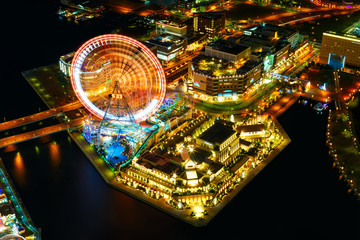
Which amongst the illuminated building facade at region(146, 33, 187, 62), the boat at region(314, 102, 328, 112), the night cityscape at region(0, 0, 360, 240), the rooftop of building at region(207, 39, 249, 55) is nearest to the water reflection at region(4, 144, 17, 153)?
the night cityscape at region(0, 0, 360, 240)

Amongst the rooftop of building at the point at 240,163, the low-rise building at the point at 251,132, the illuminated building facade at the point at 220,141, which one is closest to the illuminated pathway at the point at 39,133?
the illuminated building facade at the point at 220,141

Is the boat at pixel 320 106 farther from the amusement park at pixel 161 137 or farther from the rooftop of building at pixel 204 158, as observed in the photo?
the rooftop of building at pixel 204 158

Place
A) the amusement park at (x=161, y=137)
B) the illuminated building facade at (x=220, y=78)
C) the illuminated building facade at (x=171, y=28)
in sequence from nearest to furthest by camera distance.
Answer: the amusement park at (x=161, y=137), the illuminated building facade at (x=220, y=78), the illuminated building facade at (x=171, y=28)

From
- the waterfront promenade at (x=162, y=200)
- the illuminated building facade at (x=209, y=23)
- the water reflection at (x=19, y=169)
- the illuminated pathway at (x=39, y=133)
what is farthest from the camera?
the illuminated building facade at (x=209, y=23)

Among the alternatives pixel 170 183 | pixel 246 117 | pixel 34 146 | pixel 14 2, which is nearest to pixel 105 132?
pixel 34 146

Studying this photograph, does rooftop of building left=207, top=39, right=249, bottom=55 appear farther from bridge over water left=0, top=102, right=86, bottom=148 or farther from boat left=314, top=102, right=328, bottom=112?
bridge over water left=0, top=102, right=86, bottom=148
